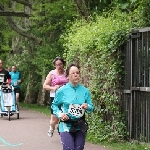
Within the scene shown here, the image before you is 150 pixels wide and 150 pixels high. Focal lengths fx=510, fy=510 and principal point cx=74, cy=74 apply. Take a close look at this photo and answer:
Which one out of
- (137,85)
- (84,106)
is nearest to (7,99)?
(137,85)

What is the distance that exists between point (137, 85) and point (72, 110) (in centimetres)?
376

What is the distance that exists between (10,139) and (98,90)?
2.53 metres

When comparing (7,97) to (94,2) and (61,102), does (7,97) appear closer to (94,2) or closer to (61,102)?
(94,2)

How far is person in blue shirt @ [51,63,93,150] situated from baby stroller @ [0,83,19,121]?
11.1 meters

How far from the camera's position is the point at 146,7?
36.6 ft

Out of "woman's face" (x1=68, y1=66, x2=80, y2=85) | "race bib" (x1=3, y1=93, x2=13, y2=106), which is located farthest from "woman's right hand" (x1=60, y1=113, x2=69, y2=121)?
"race bib" (x1=3, y1=93, x2=13, y2=106)

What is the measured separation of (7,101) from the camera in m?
18.8

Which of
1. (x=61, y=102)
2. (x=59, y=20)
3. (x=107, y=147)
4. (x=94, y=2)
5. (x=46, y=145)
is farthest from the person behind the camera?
(x=59, y=20)

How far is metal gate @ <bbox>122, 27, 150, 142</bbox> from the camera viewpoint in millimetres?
10508

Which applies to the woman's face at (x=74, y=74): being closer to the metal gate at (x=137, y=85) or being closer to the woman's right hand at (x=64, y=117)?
the woman's right hand at (x=64, y=117)

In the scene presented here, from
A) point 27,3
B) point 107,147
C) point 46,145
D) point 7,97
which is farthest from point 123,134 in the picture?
point 27,3

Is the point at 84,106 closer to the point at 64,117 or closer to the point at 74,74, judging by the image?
the point at 64,117

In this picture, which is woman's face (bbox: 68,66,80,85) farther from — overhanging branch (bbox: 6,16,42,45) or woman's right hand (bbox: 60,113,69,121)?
overhanging branch (bbox: 6,16,42,45)

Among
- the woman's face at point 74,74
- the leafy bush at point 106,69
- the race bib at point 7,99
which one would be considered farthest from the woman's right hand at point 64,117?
the race bib at point 7,99
